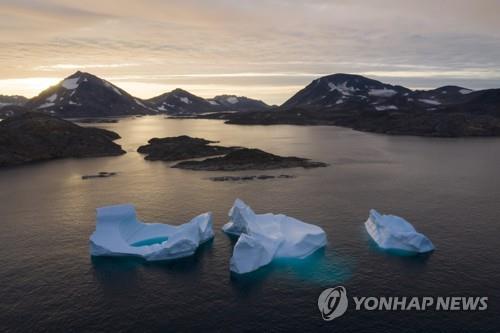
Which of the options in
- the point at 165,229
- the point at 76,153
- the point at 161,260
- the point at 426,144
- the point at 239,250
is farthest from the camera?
the point at 426,144

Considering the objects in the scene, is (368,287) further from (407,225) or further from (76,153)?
(76,153)

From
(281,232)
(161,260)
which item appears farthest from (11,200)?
(281,232)

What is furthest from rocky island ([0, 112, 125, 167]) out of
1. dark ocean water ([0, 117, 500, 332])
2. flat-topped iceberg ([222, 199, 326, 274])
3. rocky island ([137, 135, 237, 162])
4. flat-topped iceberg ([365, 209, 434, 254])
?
flat-topped iceberg ([365, 209, 434, 254])

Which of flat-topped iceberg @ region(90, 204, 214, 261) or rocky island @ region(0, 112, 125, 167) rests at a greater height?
rocky island @ region(0, 112, 125, 167)

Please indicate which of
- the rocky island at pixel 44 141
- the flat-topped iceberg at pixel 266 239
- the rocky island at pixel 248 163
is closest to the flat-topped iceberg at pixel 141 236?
the flat-topped iceberg at pixel 266 239

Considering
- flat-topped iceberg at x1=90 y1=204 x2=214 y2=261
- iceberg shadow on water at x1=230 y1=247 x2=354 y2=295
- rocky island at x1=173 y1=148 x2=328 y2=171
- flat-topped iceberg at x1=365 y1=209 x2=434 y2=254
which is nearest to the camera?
iceberg shadow on water at x1=230 y1=247 x2=354 y2=295

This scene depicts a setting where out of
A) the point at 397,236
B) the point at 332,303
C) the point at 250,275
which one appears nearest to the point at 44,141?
the point at 250,275

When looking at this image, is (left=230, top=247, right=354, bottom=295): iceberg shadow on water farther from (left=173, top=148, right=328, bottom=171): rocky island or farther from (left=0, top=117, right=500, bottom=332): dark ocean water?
(left=173, top=148, right=328, bottom=171): rocky island
